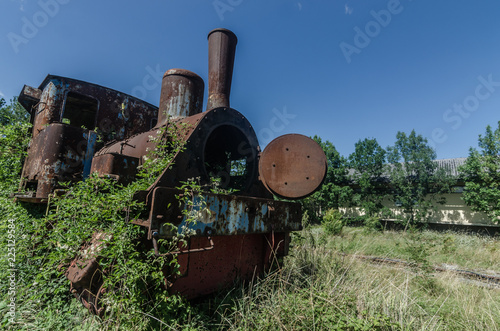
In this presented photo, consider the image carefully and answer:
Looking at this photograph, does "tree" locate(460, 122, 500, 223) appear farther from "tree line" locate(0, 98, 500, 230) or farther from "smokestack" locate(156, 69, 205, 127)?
"smokestack" locate(156, 69, 205, 127)

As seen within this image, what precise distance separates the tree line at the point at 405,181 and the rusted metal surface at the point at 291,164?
12997mm

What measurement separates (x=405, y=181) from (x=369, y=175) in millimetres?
2359

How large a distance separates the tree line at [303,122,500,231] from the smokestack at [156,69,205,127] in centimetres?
1269

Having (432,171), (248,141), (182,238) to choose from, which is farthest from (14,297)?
(432,171)

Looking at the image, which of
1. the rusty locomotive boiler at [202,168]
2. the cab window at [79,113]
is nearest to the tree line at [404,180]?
the cab window at [79,113]

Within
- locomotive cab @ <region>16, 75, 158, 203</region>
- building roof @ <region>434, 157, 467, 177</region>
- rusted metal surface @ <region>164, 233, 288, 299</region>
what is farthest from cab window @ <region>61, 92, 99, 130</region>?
building roof @ <region>434, 157, 467, 177</region>

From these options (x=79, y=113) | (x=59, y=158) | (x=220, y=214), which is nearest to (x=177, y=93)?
(x=59, y=158)

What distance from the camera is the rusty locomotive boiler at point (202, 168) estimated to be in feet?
6.54

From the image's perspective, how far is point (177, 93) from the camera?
12.1ft

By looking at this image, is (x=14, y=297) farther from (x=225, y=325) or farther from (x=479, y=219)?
(x=479, y=219)

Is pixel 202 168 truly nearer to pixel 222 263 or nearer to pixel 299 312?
pixel 222 263

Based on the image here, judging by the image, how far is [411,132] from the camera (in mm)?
18641

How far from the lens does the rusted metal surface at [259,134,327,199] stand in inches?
101

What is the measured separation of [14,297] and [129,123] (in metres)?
3.12
